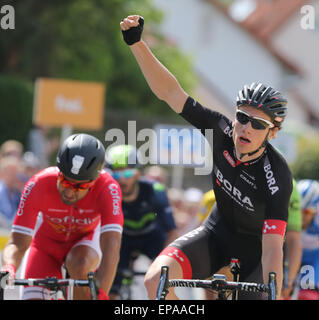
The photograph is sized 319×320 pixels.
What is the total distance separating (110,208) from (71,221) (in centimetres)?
44

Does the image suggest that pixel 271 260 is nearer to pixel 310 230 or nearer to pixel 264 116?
pixel 264 116

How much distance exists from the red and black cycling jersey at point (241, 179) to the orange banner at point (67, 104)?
30.7ft

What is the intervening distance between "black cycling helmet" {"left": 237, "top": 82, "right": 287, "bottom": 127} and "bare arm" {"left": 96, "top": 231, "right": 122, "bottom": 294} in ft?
4.37

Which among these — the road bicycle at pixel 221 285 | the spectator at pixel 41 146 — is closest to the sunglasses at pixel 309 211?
the road bicycle at pixel 221 285

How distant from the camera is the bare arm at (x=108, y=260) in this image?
16.4 feet

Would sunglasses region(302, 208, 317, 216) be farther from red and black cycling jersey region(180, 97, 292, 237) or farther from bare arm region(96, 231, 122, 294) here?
bare arm region(96, 231, 122, 294)

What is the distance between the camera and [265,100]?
4.96 metres

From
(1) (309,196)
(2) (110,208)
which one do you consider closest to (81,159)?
(2) (110,208)

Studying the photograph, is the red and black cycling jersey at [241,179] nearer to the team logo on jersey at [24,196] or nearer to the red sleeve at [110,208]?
the red sleeve at [110,208]

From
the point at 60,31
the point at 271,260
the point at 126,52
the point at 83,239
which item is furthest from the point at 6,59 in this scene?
the point at 271,260

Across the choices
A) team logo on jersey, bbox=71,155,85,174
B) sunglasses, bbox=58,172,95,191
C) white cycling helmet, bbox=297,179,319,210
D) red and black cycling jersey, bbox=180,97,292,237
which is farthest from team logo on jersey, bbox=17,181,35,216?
white cycling helmet, bbox=297,179,319,210

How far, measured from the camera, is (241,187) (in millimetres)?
5047
